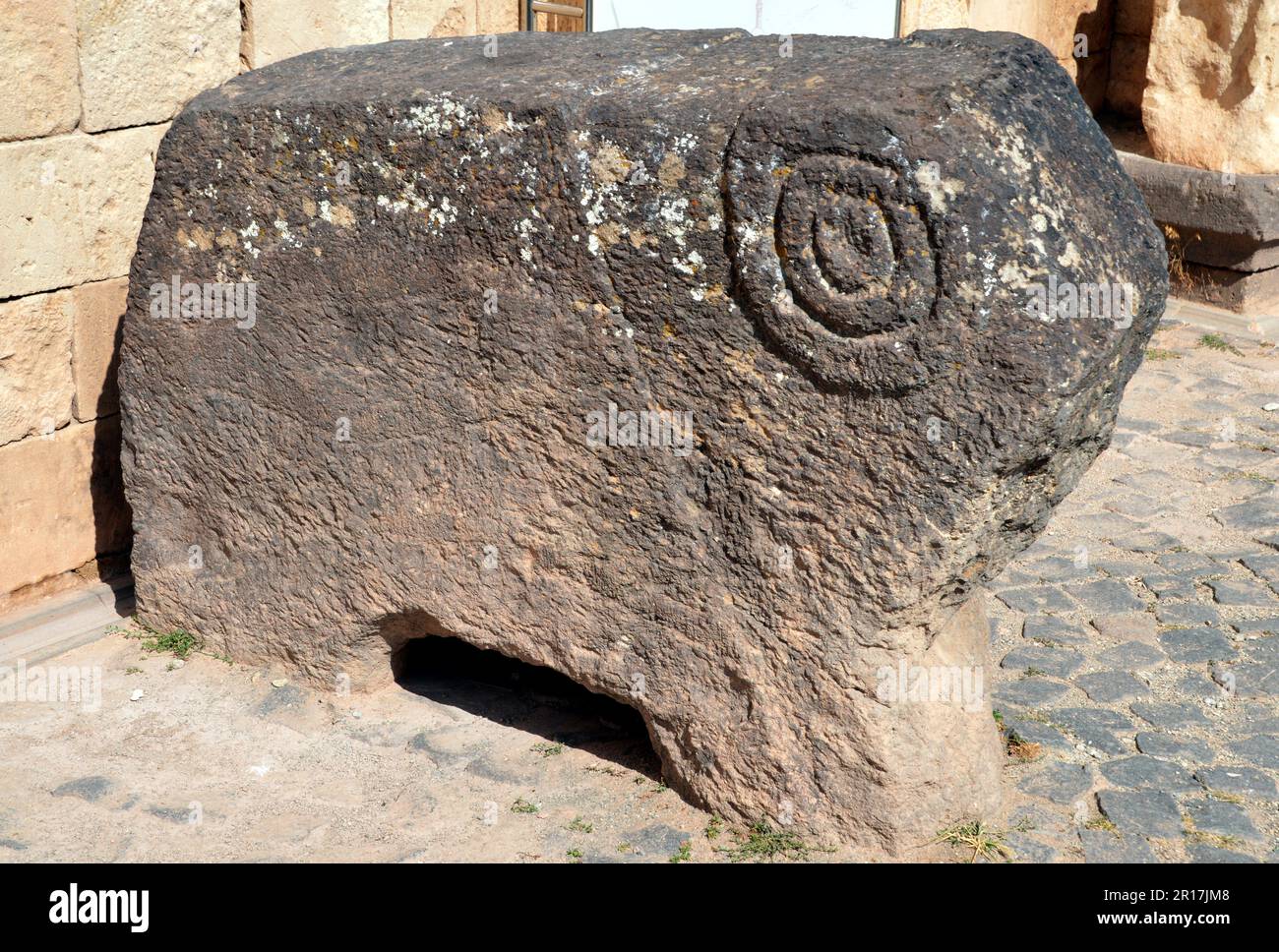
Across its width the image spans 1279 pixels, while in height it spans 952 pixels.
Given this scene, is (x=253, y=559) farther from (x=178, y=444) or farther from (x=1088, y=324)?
(x=1088, y=324)

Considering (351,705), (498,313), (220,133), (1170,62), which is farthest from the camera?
(1170,62)

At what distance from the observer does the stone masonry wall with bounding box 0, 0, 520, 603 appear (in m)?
3.89

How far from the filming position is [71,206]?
4.04m

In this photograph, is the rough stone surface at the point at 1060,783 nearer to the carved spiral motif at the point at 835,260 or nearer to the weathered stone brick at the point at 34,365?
the carved spiral motif at the point at 835,260

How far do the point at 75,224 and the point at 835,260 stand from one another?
2.52 m

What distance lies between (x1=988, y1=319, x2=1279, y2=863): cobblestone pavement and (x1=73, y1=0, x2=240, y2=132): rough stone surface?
2958 mm

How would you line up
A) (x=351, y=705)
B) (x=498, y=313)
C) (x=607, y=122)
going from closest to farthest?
(x=607, y=122) < (x=498, y=313) < (x=351, y=705)

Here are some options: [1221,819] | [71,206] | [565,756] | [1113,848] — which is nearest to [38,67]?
[71,206]

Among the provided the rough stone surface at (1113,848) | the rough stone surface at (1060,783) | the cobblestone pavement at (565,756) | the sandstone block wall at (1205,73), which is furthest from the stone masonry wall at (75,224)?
the sandstone block wall at (1205,73)

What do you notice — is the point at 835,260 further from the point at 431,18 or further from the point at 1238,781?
the point at 431,18

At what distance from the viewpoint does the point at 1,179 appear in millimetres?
3824

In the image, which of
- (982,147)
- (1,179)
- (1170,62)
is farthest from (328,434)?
(1170,62)

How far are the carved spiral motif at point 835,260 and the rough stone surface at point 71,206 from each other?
2.27 m

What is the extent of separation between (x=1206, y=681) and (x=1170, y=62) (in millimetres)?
4476
